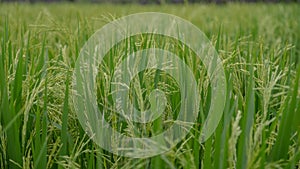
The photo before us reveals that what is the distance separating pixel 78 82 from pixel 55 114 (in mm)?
86

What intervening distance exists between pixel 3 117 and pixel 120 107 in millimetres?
229

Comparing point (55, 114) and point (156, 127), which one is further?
point (55, 114)

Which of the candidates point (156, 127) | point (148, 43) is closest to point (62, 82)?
point (148, 43)

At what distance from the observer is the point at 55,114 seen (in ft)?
3.34

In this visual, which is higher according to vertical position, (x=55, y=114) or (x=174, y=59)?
(x=174, y=59)

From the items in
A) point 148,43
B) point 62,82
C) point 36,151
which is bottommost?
point 36,151

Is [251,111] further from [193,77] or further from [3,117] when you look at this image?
[3,117]

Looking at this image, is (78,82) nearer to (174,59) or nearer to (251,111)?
(174,59)

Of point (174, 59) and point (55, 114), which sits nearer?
point (55, 114)

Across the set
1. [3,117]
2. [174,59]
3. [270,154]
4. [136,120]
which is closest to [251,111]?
[270,154]

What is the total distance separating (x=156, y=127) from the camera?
778mm

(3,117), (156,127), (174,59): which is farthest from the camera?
(174,59)

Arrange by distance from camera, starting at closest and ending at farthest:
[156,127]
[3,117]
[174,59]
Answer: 1. [156,127]
2. [3,117]
3. [174,59]

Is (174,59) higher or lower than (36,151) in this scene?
higher
